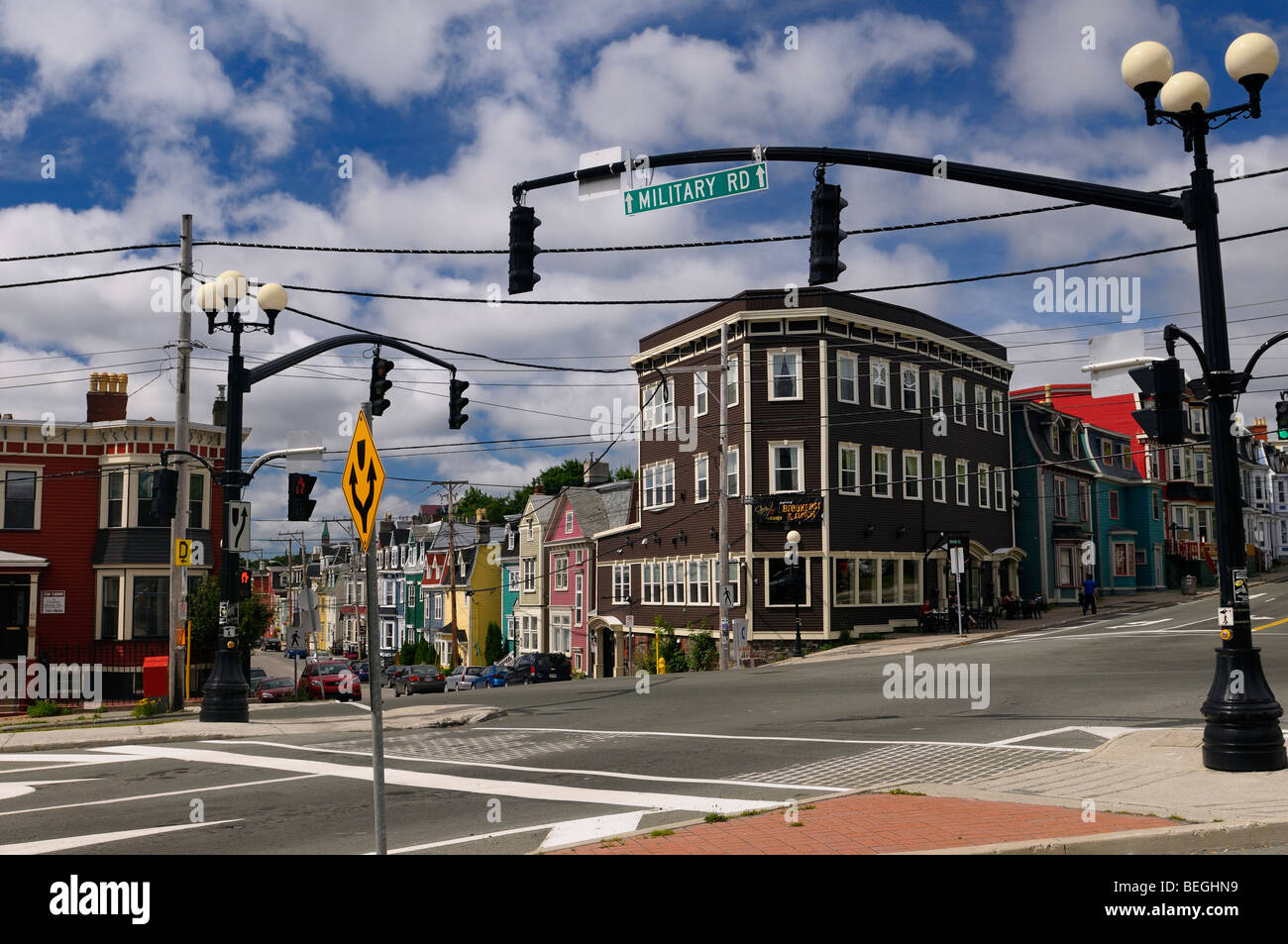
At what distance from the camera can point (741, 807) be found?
9680mm

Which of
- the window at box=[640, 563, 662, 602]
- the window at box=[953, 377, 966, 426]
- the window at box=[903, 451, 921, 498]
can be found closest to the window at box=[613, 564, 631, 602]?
the window at box=[640, 563, 662, 602]

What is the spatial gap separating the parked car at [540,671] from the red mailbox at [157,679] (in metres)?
19.4

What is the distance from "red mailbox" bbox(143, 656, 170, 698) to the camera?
23578mm

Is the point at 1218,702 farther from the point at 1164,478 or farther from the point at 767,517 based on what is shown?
the point at 1164,478

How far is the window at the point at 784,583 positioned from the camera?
121ft

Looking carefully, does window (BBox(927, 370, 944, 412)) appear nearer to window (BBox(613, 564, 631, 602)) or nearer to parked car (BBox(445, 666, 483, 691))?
window (BBox(613, 564, 631, 602))

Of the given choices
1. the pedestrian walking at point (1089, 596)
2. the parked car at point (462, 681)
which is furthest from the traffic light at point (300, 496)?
the pedestrian walking at point (1089, 596)

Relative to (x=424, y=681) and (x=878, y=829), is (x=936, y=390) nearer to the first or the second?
(x=424, y=681)

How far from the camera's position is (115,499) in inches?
1275

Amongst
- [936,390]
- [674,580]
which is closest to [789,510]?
[674,580]

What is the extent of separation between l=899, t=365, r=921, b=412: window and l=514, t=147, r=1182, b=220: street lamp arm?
30049 mm

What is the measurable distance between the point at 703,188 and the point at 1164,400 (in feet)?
18.0
